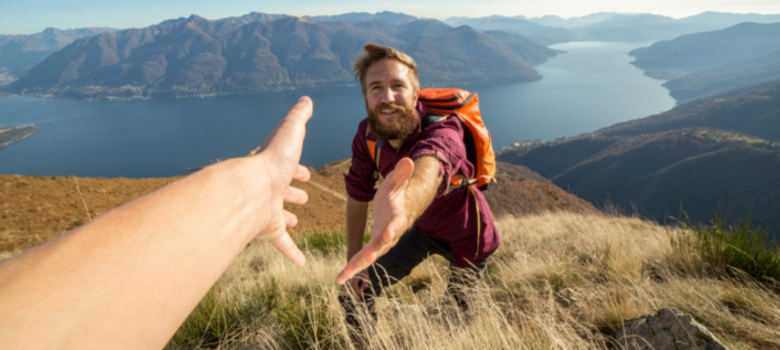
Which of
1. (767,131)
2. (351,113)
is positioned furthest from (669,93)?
(351,113)

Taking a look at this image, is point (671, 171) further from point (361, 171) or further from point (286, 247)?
point (286, 247)

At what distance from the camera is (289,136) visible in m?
1.44

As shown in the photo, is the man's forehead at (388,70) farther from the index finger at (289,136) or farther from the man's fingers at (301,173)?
the man's fingers at (301,173)

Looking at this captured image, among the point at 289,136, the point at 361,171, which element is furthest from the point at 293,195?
the point at 361,171

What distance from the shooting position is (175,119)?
381 feet

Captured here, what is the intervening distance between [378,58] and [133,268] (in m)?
1.94

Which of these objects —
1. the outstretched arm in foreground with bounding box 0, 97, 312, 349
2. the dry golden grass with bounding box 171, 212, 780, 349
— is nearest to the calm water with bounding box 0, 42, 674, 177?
the dry golden grass with bounding box 171, 212, 780, 349

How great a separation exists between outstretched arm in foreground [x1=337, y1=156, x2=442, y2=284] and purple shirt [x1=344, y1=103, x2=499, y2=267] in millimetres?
684

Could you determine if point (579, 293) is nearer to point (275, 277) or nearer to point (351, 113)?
point (275, 277)

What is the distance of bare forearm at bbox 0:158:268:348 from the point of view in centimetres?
62

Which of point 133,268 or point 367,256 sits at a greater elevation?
point 133,268

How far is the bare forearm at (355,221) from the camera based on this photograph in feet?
8.50

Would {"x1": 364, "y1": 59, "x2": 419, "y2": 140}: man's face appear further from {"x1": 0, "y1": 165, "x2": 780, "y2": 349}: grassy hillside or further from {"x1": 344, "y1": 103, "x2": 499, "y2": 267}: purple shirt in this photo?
{"x1": 0, "y1": 165, "x2": 780, "y2": 349}: grassy hillside

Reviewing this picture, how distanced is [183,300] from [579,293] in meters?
2.58
